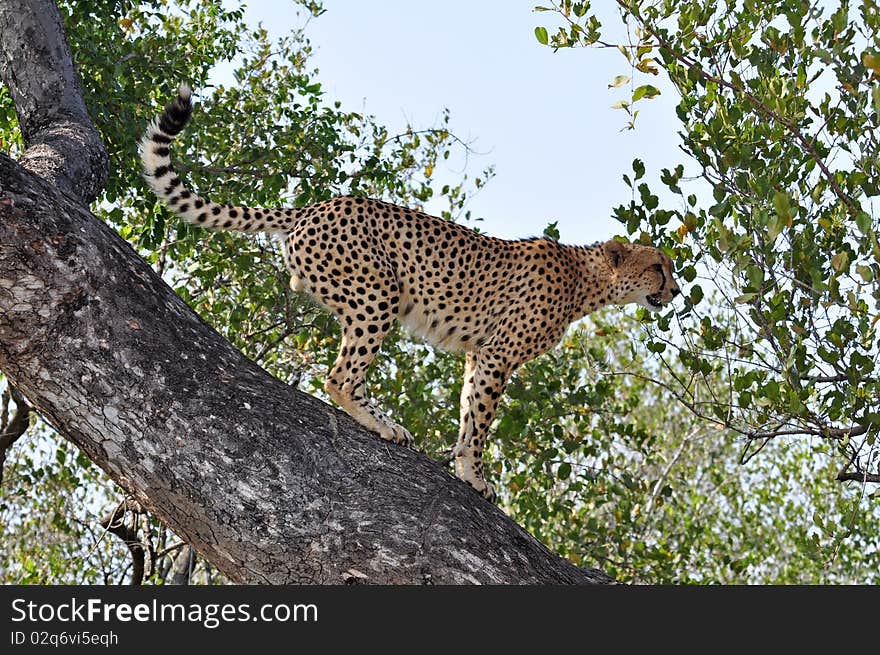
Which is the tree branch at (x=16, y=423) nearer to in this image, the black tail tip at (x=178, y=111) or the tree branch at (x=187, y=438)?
the black tail tip at (x=178, y=111)

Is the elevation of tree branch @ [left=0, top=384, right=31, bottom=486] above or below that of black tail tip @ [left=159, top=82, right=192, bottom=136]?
above

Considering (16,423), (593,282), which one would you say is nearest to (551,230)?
(593,282)

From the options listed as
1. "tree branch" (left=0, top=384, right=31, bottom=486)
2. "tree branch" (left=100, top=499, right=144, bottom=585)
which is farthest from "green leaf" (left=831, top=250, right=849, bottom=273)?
"tree branch" (left=0, top=384, right=31, bottom=486)

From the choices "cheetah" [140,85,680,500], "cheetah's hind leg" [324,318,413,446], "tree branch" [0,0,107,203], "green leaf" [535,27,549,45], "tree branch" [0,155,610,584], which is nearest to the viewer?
"tree branch" [0,155,610,584]

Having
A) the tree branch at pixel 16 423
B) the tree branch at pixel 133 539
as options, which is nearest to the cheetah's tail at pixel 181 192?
the tree branch at pixel 133 539

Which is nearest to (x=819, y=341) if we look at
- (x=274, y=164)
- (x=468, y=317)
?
(x=468, y=317)

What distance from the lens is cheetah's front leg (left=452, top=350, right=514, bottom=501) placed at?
20.4 ft

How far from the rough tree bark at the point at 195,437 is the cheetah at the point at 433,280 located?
949 millimetres

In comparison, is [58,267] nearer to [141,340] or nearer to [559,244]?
[141,340]

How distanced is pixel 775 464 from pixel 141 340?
1135cm

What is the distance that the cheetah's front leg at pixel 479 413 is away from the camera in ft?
20.4

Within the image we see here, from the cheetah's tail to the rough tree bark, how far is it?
1106 millimetres

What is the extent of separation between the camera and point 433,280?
20.7 feet

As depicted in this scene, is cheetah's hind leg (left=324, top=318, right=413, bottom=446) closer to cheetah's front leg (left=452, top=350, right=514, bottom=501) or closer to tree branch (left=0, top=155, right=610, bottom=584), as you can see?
cheetah's front leg (left=452, top=350, right=514, bottom=501)
